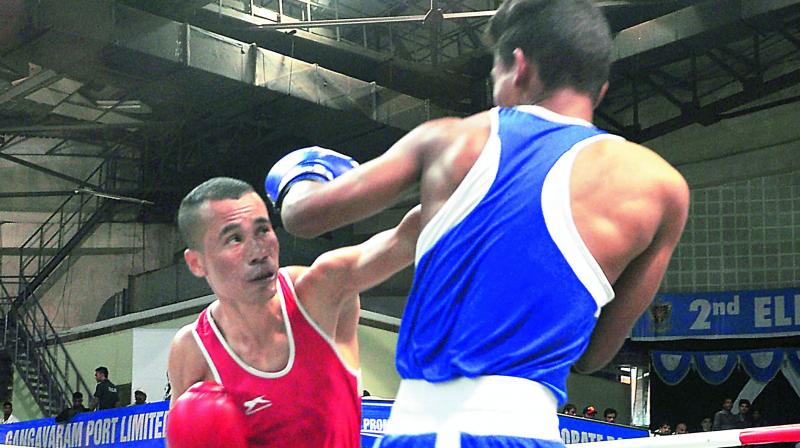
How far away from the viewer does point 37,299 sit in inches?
686

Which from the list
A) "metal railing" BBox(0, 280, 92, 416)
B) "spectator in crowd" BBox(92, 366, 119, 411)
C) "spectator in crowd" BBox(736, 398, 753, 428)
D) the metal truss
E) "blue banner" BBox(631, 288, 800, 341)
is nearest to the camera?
"spectator in crowd" BBox(92, 366, 119, 411)

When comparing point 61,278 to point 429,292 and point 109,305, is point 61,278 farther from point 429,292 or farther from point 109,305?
point 429,292

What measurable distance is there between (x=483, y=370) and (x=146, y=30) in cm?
1119

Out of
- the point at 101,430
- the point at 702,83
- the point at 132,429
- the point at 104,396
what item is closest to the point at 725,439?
→ the point at 132,429

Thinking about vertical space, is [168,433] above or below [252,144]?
below

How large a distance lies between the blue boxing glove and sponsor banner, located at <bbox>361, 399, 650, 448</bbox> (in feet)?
18.4

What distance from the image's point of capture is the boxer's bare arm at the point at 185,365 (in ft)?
9.20

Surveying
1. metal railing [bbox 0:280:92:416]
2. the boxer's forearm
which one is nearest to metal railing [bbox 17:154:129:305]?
metal railing [bbox 0:280:92:416]

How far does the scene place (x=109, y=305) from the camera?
17984 mm

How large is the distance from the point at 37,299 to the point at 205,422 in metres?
16.0

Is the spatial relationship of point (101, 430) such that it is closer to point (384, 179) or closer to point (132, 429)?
point (132, 429)

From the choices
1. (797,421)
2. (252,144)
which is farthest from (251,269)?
(252,144)

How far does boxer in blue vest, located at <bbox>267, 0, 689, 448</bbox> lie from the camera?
1.53 meters

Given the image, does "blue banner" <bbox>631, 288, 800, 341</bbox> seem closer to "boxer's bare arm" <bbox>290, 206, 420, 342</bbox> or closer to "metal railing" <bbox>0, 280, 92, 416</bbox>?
"metal railing" <bbox>0, 280, 92, 416</bbox>
